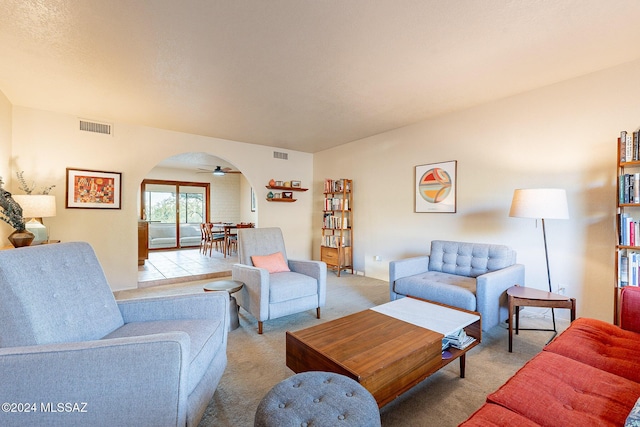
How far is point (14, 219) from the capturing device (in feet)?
8.95

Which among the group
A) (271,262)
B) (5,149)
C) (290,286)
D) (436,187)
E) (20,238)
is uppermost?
(5,149)

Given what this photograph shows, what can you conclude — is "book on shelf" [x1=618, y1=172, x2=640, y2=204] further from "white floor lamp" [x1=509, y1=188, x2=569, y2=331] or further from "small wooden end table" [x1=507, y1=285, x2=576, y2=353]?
"small wooden end table" [x1=507, y1=285, x2=576, y2=353]

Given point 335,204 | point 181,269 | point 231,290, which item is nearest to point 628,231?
point 231,290

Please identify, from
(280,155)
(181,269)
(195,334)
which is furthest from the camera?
(280,155)

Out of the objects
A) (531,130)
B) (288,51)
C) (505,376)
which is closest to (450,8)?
(288,51)

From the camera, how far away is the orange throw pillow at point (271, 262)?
3162 millimetres

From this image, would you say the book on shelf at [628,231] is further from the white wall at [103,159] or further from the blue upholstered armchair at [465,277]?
the white wall at [103,159]

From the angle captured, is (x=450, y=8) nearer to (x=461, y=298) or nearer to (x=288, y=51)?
(x=288, y=51)

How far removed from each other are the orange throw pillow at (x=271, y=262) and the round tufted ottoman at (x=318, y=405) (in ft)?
6.56

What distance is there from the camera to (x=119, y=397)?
101 centimetres

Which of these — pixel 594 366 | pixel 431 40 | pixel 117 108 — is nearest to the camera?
pixel 594 366

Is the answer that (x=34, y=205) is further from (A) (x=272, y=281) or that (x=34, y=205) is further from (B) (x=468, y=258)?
(B) (x=468, y=258)

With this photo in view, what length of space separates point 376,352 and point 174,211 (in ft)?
28.3

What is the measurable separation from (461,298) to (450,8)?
2.30 m
